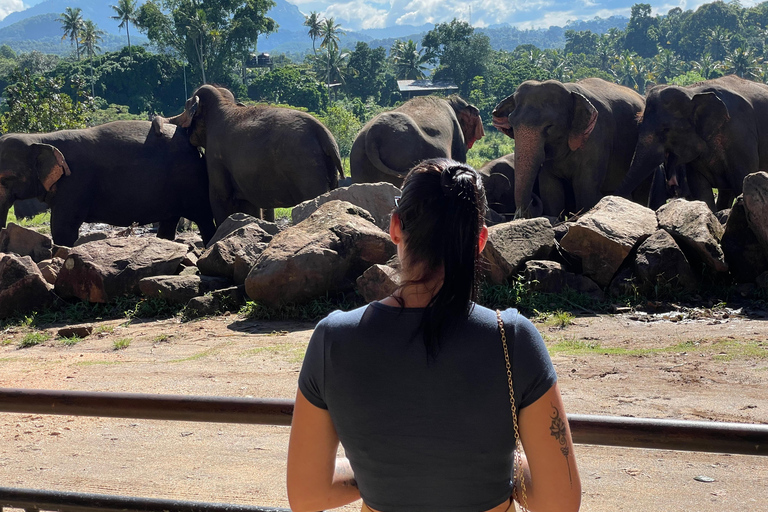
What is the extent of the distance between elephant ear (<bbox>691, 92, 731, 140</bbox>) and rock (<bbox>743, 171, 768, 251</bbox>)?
3217 mm

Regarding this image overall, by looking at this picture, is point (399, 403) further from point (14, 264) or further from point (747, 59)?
point (747, 59)

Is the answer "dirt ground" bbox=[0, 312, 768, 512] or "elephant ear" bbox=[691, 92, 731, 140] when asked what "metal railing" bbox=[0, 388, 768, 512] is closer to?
"dirt ground" bbox=[0, 312, 768, 512]

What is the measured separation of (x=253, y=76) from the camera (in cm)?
7869

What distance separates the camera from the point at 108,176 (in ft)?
38.1

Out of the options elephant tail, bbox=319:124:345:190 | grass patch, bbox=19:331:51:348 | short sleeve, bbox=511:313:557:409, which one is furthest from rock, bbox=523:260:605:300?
short sleeve, bbox=511:313:557:409

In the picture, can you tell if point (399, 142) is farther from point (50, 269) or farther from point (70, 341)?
point (70, 341)

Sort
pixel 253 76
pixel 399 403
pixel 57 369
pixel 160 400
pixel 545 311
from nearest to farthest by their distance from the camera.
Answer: pixel 399 403 < pixel 160 400 < pixel 57 369 < pixel 545 311 < pixel 253 76

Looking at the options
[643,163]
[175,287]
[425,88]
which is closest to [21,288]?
[175,287]

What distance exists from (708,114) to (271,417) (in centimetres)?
926

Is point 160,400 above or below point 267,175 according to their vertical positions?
above

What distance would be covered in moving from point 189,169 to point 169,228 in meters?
1.07

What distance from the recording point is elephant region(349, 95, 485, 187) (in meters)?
10.8

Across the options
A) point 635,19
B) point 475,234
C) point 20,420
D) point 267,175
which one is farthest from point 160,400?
point 635,19

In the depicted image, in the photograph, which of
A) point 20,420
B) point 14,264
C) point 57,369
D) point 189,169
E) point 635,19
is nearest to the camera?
point 20,420
